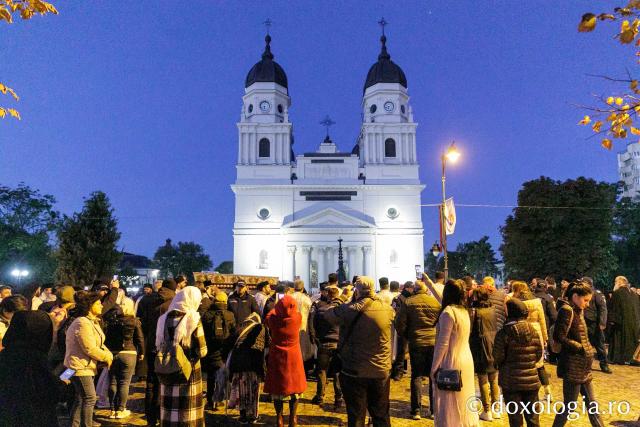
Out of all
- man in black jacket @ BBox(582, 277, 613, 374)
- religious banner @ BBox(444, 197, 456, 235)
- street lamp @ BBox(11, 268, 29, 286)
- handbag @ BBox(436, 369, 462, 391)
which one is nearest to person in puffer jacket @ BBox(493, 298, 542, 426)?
handbag @ BBox(436, 369, 462, 391)

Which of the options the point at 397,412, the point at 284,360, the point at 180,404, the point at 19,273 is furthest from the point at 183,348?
the point at 19,273

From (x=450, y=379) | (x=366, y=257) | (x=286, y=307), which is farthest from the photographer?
(x=366, y=257)

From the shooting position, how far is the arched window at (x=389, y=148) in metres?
53.3

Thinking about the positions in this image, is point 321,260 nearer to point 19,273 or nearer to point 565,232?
point 565,232

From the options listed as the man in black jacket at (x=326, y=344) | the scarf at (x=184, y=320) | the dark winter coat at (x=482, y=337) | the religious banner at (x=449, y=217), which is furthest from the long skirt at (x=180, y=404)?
the religious banner at (x=449, y=217)

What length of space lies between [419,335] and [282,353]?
2.32 metres

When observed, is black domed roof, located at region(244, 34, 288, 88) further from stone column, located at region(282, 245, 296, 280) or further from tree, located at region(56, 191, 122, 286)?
tree, located at region(56, 191, 122, 286)

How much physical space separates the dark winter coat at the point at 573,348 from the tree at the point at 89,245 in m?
26.3

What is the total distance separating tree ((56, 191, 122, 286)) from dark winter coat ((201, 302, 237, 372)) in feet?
71.9

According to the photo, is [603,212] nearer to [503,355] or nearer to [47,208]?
[503,355]

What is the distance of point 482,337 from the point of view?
22.8ft

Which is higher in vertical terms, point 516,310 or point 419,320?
point 516,310

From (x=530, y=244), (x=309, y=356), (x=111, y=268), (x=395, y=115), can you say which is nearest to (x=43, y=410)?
(x=309, y=356)

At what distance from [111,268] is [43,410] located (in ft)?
86.6
